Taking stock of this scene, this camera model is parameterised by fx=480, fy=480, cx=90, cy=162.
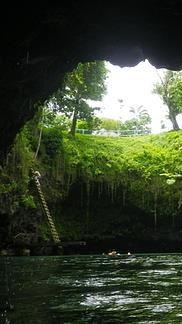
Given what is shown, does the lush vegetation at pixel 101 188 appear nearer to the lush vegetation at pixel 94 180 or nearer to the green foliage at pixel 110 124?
the lush vegetation at pixel 94 180

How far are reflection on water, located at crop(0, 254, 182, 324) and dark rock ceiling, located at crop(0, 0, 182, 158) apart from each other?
424 centimetres

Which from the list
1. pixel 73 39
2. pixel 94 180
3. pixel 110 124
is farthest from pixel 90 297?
pixel 110 124

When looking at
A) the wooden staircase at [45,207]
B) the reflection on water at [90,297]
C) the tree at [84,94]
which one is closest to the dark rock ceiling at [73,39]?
the reflection on water at [90,297]

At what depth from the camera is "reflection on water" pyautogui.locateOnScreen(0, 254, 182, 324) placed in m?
6.66

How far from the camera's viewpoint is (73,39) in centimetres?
977

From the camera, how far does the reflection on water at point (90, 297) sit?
21.9 feet

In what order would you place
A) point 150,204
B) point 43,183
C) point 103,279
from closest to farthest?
point 103,279 → point 43,183 → point 150,204

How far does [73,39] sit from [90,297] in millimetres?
5064

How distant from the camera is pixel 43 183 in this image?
25.0 meters

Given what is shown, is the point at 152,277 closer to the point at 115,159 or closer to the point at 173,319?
the point at 173,319

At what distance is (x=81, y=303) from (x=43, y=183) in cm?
1742

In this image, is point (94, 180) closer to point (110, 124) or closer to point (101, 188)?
point (101, 188)

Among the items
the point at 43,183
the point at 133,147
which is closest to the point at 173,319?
the point at 43,183

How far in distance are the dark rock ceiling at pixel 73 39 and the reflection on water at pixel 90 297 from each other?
4.24 meters
